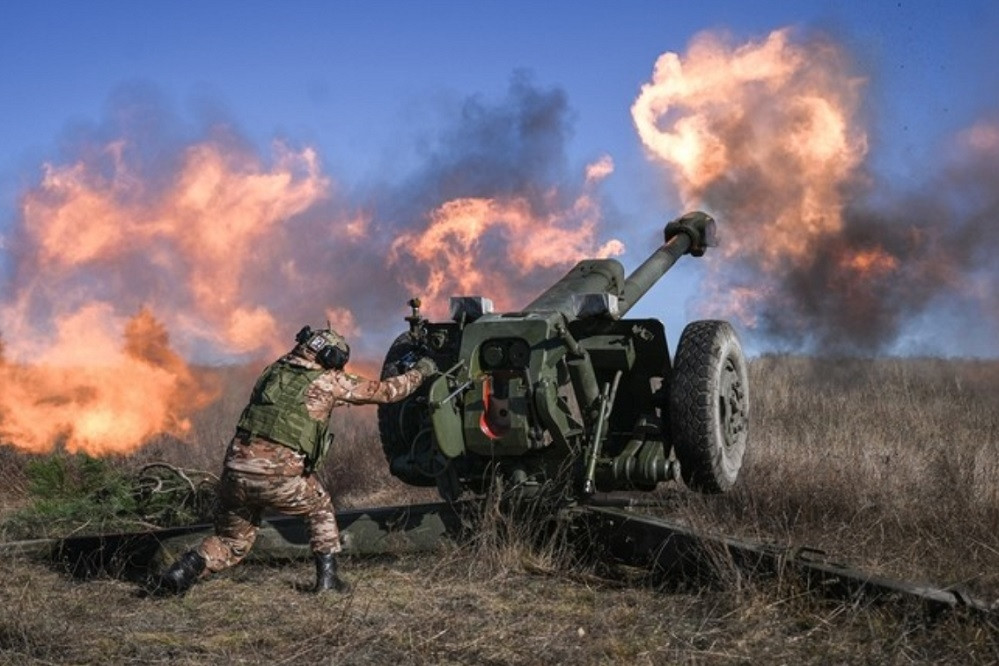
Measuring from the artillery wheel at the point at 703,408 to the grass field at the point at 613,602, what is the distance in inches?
10.8

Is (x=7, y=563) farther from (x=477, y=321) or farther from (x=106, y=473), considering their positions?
(x=477, y=321)

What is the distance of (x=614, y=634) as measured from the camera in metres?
5.50

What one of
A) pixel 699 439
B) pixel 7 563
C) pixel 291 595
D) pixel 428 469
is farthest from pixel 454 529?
pixel 7 563

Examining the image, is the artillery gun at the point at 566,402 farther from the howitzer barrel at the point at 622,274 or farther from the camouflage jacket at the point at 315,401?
the camouflage jacket at the point at 315,401

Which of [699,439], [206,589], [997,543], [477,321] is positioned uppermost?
[477,321]

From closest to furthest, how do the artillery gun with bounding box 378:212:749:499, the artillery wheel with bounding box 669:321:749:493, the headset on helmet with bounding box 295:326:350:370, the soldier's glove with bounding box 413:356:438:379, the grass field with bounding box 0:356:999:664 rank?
the grass field with bounding box 0:356:999:664
the headset on helmet with bounding box 295:326:350:370
the artillery gun with bounding box 378:212:749:499
the soldier's glove with bounding box 413:356:438:379
the artillery wheel with bounding box 669:321:749:493

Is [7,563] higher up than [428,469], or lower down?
lower down

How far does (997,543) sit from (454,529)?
3.44 m

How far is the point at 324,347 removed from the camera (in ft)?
23.6

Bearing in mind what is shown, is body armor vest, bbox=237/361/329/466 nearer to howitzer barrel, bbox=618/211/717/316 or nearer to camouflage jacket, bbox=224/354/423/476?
camouflage jacket, bbox=224/354/423/476

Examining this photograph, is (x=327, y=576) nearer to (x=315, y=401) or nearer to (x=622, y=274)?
(x=315, y=401)

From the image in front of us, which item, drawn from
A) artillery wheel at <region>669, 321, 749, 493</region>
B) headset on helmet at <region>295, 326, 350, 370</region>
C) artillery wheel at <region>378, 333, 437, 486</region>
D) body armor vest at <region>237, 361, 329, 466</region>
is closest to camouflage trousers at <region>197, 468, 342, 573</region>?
body armor vest at <region>237, 361, 329, 466</region>

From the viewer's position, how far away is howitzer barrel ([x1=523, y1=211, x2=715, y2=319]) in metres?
8.27

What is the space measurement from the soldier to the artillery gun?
0.54 meters
